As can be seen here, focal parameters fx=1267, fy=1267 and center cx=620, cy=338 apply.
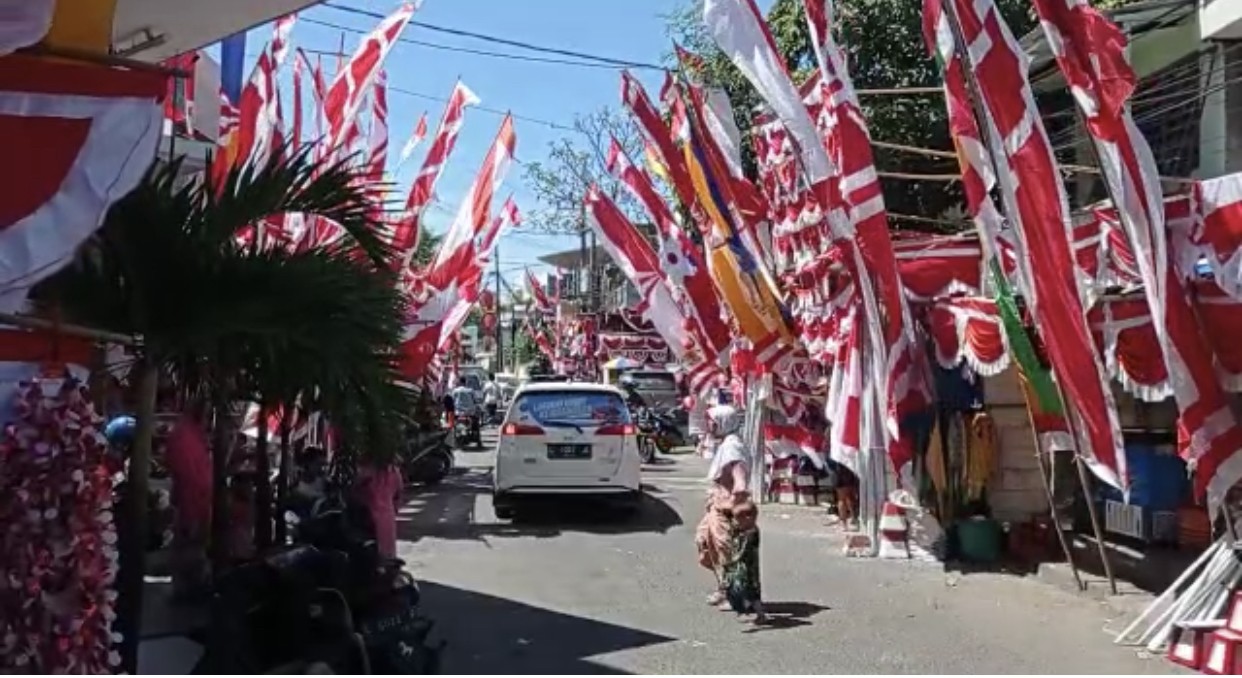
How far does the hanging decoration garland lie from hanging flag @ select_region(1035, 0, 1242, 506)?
6.18m

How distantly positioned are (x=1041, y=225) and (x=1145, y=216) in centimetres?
91

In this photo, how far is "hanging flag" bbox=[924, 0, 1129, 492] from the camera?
8594 millimetres

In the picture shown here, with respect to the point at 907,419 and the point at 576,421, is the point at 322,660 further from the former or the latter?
the point at 576,421

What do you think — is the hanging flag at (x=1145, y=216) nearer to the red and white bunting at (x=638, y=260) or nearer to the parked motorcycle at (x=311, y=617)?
the parked motorcycle at (x=311, y=617)

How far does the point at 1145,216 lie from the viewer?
25.5ft

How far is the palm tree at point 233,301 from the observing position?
5254mm

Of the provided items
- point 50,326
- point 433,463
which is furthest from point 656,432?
point 50,326

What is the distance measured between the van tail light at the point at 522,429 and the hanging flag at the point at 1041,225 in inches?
299

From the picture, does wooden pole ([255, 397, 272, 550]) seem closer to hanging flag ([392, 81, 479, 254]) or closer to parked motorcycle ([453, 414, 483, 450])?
hanging flag ([392, 81, 479, 254])

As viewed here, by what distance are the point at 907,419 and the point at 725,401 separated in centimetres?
915

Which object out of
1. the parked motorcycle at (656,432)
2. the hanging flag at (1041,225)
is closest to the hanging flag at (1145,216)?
the hanging flag at (1041,225)

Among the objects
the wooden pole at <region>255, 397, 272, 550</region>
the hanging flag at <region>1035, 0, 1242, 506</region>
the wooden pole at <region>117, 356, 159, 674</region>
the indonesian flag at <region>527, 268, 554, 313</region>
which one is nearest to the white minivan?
the wooden pole at <region>255, 397, 272, 550</region>

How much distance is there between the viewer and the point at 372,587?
22.3ft

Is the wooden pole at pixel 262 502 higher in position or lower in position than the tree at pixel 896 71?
lower
